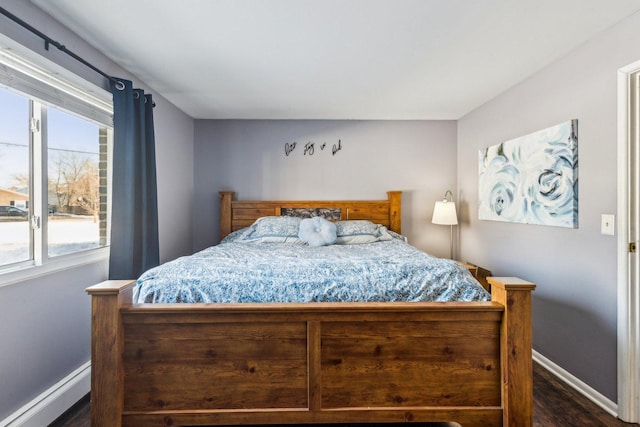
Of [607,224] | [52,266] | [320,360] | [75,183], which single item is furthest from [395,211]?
[52,266]

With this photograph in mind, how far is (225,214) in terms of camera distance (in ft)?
12.8

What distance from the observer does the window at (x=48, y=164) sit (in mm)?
1676

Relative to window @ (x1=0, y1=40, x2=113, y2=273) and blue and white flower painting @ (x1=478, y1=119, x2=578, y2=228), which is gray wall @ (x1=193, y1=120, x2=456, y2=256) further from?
window @ (x1=0, y1=40, x2=113, y2=273)

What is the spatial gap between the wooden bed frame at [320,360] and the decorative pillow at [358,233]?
175cm

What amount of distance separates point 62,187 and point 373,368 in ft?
7.16

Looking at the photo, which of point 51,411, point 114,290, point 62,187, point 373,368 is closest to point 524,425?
point 373,368

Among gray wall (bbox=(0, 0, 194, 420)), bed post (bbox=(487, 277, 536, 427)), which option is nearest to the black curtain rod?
gray wall (bbox=(0, 0, 194, 420))

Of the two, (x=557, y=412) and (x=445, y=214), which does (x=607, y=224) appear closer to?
(x=557, y=412)

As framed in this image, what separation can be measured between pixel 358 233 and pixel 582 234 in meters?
1.81

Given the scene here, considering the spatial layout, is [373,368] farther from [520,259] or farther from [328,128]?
[328,128]

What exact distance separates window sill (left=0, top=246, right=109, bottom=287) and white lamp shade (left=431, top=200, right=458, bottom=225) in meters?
3.23

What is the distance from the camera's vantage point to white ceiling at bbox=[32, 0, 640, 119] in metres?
1.74

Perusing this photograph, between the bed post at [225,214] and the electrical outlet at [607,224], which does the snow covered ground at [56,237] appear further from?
the electrical outlet at [607,224]

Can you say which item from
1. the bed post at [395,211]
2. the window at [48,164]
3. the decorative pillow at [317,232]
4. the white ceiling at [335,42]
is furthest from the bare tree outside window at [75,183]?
the bed post at [395,211]
